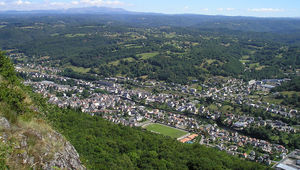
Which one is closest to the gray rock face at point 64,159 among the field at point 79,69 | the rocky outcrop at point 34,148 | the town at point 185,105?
the rocky outcrop at point 34,148

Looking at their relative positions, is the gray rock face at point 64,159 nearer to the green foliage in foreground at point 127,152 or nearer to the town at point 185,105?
the green foliage in foreground at point 127,152

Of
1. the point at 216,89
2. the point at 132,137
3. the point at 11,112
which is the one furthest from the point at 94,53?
the point at 11,112

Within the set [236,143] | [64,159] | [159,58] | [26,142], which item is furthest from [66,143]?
[159,58]

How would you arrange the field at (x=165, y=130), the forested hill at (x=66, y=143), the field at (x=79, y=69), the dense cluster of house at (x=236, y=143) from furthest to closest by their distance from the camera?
the field at (x=79, y=69) < the field at (x=165, y=130) < the dense cluster of house at (x=236, y=143) < the forested hill at (x=66, y=143)

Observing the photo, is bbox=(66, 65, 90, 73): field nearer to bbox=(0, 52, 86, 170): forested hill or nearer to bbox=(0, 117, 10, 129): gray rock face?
bbox=(0, 52, 86, 170): forested hill

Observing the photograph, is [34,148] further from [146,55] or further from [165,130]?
[146,55]

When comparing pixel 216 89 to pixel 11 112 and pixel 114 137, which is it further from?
pixel 11 112

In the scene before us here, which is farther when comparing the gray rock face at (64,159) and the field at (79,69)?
the field at (79,69)
